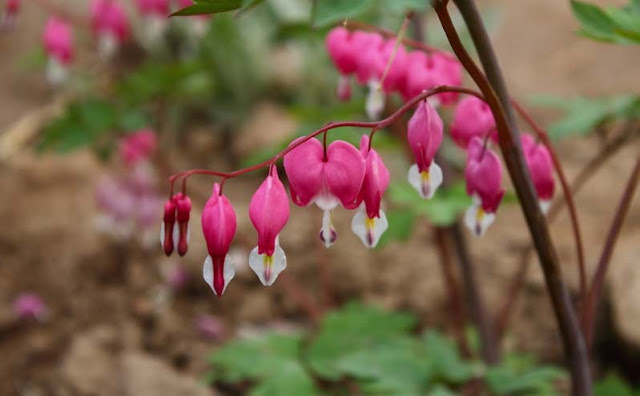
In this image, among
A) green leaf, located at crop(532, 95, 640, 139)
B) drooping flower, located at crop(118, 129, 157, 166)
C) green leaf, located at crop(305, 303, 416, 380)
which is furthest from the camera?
drooping flower, located at crop(118, 129, 157, 166)

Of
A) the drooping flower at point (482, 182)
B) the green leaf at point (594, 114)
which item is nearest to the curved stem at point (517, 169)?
the drooping flower at point (482, 182)

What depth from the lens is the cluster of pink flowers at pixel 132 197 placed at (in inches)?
102

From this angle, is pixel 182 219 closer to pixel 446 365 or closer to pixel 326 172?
pixel 326 172

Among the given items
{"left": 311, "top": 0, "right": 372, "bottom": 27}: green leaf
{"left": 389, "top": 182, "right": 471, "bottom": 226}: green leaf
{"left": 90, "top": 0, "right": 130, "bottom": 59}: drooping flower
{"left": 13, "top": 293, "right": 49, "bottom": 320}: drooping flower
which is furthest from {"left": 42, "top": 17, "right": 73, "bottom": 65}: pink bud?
{"left": 311, "top": 0, "right": 372, "bottom": 27}: green leaf

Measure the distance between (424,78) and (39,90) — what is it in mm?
2943

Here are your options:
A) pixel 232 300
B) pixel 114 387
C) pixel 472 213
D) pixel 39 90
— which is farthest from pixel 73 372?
pixel 39 90

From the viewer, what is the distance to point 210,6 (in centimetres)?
76

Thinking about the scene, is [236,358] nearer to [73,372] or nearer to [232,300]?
[73,372]

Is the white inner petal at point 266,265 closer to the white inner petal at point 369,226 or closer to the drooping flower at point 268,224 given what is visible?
the drooping flower at point 268,224

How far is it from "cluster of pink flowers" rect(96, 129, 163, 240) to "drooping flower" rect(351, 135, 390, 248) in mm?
1797

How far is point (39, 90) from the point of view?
3.69 m

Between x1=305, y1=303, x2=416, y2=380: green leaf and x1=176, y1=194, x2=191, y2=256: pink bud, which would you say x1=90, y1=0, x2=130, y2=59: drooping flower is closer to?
x1=305, y1=303, x2=416, y2=380: green leaf

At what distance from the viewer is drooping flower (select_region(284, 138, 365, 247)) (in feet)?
2.66

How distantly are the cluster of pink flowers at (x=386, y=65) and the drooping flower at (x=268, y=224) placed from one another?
0.39m
